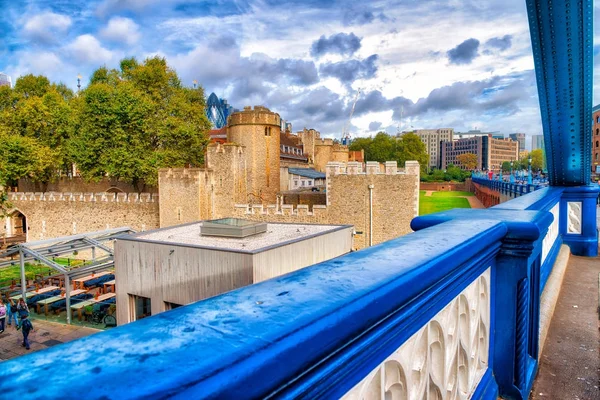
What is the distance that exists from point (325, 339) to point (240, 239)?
10.9 meters

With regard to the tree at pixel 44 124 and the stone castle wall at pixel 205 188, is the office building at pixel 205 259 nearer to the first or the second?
the stone castle wall at pixel 205 188

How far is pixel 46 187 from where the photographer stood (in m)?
35.0

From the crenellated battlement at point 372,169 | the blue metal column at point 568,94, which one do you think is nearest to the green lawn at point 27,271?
the crenellated battlement at point 372,169

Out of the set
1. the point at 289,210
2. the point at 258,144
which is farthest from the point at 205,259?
the point at 258,144

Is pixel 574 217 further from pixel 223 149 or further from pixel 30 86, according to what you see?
pixel 30 86

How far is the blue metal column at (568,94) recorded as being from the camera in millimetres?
4594

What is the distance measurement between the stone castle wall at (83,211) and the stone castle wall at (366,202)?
9.74 meters

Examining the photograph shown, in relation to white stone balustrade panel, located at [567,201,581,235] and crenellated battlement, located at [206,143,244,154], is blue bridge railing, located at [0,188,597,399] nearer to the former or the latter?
white stone balustrade panel, located at [567,201,581,235]

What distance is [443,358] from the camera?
5.06 feet

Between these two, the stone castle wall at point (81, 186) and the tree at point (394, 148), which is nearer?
the stone castle wall at point (81, 186)

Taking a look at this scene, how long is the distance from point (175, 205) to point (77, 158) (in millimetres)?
9312

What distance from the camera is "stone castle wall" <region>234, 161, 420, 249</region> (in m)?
19.6

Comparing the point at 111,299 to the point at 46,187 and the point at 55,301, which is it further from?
the point at 46,187

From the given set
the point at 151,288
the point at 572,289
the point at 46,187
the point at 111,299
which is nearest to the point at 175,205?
the point at 111,299
